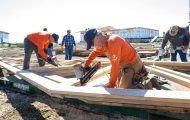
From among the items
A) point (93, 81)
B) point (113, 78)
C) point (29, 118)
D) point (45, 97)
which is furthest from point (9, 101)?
point (113, 78)

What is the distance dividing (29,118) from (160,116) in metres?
2.38

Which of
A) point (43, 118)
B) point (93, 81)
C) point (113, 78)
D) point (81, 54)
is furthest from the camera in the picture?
point (81, 54)

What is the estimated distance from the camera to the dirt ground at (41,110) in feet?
16.3

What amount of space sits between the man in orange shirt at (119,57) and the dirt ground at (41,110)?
72 centimetres

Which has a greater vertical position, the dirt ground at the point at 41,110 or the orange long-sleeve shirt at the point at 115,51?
the orange long-sleeve shirt at the point at 115,51

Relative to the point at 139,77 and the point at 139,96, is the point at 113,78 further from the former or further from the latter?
the point at 139,77

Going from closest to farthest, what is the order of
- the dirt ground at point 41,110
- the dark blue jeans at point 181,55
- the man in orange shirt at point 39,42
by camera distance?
the dirt ground at point 41,110
the man in orange shirt at point 39,42
the dark blue jeans at point 181,55

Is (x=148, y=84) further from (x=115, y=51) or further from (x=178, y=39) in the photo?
(x=178, y=39)

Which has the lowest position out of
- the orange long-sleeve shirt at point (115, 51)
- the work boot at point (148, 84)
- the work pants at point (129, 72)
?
the work boot at point (148, 84)

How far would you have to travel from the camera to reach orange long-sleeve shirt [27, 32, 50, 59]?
7219 millimetres

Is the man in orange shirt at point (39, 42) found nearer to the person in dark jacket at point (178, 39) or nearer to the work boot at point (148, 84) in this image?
the work boot at point (148, 84)

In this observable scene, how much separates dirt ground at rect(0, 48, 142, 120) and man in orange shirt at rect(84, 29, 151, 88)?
724 millimetres

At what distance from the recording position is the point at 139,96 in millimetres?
3900

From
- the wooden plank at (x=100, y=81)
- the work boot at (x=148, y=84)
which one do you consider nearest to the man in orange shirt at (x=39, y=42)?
the wooden plank at (x=100, y=81)
